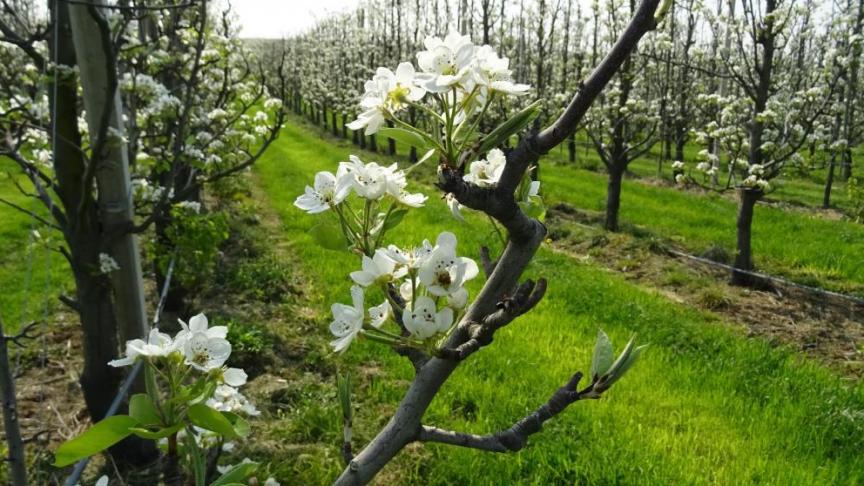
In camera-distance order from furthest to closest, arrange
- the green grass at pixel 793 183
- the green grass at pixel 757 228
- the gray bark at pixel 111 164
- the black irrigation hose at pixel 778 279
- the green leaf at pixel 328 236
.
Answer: the green grass at pixel 793 183 → the green grass at pixel 757 228 → the black irrigation hose at pixel 778 279 → the gray bark at pixel 111 164 → the green leaf at pixel 328 236

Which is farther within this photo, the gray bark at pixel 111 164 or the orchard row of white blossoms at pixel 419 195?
the gray bark at pixel 111 164

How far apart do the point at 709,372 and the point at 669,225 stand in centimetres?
553

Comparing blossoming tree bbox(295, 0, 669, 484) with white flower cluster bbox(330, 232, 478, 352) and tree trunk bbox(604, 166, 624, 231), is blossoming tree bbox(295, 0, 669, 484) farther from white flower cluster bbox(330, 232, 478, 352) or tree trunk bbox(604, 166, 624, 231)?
tree trunk bbox(604, 166, 624, 231)

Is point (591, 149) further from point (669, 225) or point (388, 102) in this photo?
point (388, 102)

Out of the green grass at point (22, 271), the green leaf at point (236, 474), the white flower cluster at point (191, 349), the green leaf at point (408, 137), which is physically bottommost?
the green grass at point (22, 271)

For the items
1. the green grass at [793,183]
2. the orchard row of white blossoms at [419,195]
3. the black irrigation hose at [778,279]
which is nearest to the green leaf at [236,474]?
the orchard row of white blossoms at [419,195]

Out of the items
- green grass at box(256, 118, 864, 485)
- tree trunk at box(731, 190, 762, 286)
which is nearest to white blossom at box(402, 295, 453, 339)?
green grass at box(256, 118, 864, 485)

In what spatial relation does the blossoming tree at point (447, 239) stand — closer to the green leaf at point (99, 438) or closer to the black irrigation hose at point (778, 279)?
the green leaf at point (99, 438)

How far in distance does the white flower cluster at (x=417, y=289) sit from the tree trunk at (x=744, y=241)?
22.8ft

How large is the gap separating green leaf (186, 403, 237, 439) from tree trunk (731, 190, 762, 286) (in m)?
7.13

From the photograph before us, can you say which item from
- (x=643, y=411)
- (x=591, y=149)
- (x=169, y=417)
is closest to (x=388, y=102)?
(x=169, y=417)

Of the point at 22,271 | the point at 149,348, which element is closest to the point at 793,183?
the point at 22,271

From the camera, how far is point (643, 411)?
370 centimetres

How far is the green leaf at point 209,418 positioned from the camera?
0.70 metres
